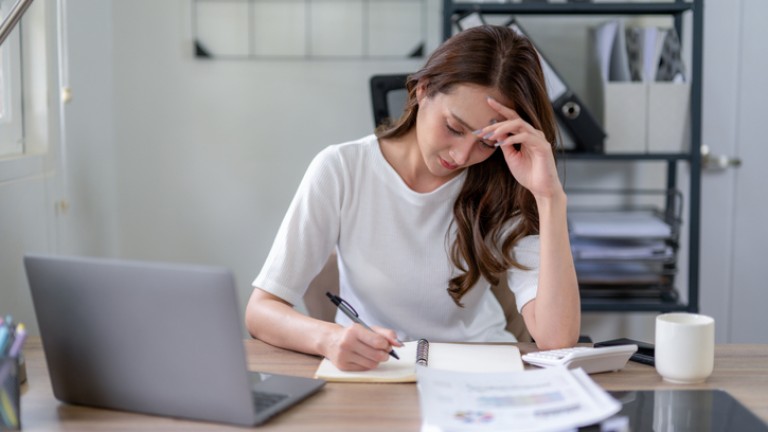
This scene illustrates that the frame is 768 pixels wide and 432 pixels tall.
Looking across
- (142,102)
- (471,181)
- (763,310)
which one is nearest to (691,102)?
(763,310)

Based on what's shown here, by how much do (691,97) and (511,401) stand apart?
1651 mm

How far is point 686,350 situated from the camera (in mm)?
1226

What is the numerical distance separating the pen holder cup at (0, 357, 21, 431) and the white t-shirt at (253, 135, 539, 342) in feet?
2.15

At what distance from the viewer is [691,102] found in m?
2.46

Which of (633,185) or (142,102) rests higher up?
(142,102)

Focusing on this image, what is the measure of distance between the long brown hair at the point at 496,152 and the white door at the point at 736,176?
137 centimetres

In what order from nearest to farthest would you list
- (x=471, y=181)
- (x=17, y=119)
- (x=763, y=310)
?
(x=471, y=181) → (x=17, y=119) → (x=763, y=310)

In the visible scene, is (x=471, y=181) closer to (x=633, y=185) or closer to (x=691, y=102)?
Answer: (x=691, y=102)

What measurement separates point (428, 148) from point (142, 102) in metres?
1.40

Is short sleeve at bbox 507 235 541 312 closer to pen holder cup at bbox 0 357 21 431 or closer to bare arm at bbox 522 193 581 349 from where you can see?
bare arm at bbox 522 193 581 349

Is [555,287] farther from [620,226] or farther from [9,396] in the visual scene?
[620,226]

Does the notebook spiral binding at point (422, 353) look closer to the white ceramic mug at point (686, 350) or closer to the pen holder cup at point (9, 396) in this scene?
the white ceramic mug at point (686, 350)

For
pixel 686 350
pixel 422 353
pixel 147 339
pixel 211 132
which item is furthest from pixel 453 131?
pixel 211 132

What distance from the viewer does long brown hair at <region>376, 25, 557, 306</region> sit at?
151cm
